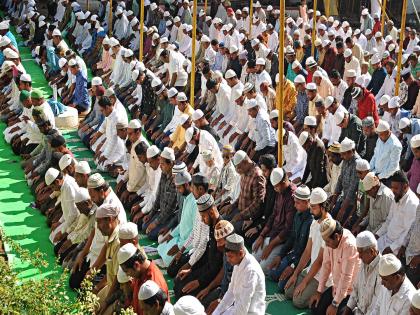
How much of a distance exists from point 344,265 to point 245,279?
0.93 metres

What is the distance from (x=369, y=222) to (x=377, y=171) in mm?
1552

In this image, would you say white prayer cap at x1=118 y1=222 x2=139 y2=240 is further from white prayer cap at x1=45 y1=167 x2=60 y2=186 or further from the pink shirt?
white prayer cap at x1=45 y1=167 x2=60 y2=186

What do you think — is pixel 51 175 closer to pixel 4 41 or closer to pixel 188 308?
pixel 188 308

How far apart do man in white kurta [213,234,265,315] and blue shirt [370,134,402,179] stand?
314cm

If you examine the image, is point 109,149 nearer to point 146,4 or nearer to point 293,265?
point 293,265

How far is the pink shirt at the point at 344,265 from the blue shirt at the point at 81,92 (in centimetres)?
639

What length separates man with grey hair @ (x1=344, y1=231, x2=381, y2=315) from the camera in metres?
5.82

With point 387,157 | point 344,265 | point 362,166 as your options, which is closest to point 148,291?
point 344,265

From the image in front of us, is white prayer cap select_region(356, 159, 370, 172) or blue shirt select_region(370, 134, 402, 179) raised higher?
white prayer cap select_region(356, 159, 370, 172)

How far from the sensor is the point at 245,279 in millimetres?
5695

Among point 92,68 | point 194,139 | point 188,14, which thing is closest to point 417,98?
point 194,139

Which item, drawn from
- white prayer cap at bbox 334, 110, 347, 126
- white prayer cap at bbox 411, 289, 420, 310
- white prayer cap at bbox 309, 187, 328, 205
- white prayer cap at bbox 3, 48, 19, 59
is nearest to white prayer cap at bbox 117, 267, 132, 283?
white prayer cap at bbox 309, 187, 328, 205

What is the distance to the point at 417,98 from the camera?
1119cm

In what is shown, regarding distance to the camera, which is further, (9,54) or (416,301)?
(9,54)
